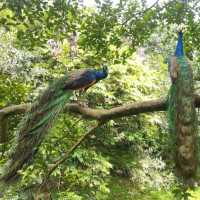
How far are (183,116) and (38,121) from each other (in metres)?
0.98

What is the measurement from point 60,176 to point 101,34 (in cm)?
245

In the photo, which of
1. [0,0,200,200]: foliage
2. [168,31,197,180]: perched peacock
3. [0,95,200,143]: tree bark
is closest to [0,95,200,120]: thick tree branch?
[0,95,200,143]: tree bark

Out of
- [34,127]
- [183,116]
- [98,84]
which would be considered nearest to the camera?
[183,116]

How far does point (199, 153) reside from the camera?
8.47 ft

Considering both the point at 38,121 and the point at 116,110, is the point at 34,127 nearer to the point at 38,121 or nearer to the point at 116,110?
the point at 38,121

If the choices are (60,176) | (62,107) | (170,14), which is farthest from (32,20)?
(60,176)

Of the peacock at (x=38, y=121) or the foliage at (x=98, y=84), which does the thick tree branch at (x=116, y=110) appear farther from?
the foliage at (x=98, y=84)

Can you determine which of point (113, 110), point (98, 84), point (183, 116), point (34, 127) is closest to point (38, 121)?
point (34, 127)

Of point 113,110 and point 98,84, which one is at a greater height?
point 98,84

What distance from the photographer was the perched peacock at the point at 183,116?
2.51 meters

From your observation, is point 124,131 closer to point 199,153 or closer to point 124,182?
point 124,182

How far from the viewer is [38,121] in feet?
9.90

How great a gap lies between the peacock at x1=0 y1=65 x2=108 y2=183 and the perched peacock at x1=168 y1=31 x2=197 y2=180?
2.58 ft

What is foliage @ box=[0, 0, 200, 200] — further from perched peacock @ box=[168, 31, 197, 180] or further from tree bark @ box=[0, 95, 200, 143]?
tree bark @ box=[0, 95, 200, 143]
